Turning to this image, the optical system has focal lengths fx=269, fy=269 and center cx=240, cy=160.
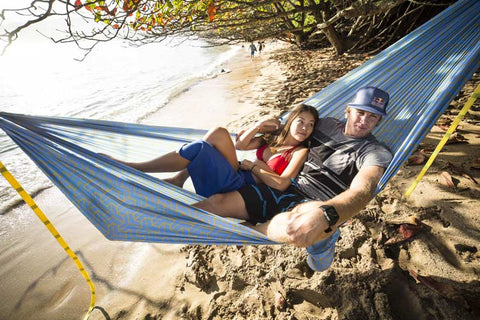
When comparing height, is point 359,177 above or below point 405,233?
→ above

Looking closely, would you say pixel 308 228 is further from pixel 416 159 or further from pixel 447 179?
pixel 416 159

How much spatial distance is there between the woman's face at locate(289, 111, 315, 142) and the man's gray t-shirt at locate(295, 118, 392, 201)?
9 cm

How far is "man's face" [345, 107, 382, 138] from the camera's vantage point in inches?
57.2

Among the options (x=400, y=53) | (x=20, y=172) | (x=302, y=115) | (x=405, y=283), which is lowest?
(x=405, y=283)

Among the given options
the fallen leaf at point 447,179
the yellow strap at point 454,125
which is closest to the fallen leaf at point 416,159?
the fallen leaf at point 447,179

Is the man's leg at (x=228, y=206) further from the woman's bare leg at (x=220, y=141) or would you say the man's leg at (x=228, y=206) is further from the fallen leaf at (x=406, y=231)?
the fallen leaf at (x=406, y=231)

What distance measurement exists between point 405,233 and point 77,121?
186 cm

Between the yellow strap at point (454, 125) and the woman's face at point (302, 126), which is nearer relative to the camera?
the yellow strap at point (454, 125)

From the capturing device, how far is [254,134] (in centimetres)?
171

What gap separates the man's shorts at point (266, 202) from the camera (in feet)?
4.52

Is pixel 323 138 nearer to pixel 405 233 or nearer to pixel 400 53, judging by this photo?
pixel 405 233

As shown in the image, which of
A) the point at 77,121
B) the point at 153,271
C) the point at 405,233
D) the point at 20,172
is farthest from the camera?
the point at 20,172

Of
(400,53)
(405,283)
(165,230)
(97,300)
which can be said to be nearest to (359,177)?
(405,283)

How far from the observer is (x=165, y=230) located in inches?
47.6
